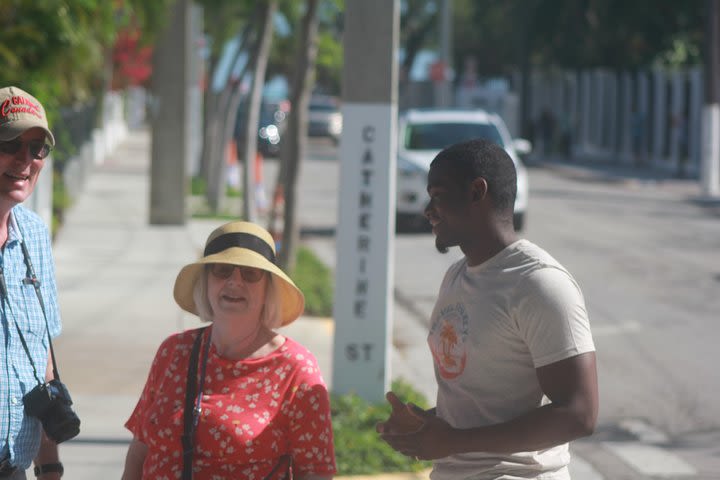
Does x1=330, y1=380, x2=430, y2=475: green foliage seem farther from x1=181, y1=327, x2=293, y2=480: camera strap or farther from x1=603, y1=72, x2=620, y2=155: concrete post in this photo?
x1=603, y1=72, x2=620, y2=155: concrete post

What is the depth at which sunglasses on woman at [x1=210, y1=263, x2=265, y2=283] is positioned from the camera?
368cm

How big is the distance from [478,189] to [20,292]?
1271mm

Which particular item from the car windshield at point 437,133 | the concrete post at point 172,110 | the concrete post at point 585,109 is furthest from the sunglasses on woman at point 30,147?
the concrete post at point 585,109

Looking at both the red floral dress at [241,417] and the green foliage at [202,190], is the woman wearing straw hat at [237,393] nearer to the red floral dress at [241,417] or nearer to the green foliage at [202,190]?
the red floral dress at [241,417]

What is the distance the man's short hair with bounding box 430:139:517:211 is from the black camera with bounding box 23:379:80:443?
3.97ft

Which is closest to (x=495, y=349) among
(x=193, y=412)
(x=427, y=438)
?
(x=427, y=438)

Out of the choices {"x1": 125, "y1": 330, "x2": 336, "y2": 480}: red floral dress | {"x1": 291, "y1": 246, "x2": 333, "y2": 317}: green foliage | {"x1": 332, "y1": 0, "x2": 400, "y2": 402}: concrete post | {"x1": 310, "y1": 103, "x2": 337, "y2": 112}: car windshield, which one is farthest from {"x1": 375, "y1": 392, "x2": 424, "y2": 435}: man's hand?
{"x1": 310, "y1": 103, "x2": 337, "y2": 112}: car windshield

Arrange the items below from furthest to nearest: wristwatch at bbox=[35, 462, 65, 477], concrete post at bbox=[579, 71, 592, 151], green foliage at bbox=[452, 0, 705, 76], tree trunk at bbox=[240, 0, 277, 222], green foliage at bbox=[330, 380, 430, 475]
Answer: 1. concrete post at bbox=[579, 71, 592, 151]
2. green foliage at bbox=[452, 0, 705, 76]
3. tree trunk at bbox=[240, 0, 277, 222]
4. green foliage at bbox=[330, 380, 430, 475]
5. wristwatch at bbox=[35, 462, 65, 477]

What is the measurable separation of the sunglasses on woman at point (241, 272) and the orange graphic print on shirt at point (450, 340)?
0.50 meters

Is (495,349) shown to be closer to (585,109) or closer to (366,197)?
(366,197)

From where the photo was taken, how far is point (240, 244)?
3.67 m

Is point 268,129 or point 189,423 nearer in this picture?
point 189,423

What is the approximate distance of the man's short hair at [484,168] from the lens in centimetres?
345

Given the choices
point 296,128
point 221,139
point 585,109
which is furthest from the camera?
point 585,109
